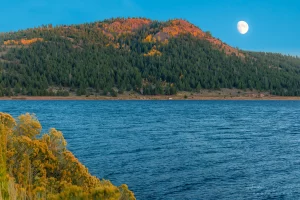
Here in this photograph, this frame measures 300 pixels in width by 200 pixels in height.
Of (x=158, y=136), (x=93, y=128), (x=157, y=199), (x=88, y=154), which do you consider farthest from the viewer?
(x=93, y=128)

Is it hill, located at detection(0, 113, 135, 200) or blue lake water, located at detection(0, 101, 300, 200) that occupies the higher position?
hill, located at detection(0, 113, 135, 200)

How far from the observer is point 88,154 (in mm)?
53906

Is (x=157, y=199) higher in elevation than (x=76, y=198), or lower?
lower

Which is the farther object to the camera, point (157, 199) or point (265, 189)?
point (265, 189)

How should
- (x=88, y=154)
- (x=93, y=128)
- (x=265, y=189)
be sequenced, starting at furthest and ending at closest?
(x=93, y=128)
(x=88, y=154)
(x=265, y=189)

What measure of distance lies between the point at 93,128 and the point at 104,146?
26.5m

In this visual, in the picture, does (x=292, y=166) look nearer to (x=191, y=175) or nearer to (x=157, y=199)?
(x=191, y=175)

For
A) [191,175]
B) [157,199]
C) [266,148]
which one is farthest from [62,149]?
[266,148]

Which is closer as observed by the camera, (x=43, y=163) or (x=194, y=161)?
(x=43, y=163)

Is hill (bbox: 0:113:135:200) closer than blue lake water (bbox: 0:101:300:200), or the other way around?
hill (bbox: 0:113:135:200)

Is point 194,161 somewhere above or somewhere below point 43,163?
below

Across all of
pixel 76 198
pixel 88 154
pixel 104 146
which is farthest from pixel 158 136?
pixel 76 198

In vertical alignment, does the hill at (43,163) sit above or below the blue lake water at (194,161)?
above

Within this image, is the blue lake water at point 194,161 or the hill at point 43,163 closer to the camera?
the hill at point 43,163
